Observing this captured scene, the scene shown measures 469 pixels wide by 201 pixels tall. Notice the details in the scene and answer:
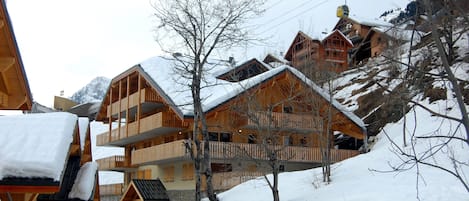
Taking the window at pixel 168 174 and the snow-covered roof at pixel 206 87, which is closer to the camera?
the snow-covered roof at pixel 206 87

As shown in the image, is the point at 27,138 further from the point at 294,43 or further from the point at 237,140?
the point at 294,43

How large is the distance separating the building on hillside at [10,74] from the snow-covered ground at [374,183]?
6914 mm

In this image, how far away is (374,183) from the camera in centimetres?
Result: 1620

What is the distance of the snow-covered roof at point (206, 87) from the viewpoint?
26334 millimetres

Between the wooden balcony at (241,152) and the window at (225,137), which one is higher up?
the window at (225,137)

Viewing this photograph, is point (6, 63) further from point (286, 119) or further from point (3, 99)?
point (286, 119)

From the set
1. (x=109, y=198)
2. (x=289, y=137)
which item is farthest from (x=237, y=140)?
(x=109, y=198)

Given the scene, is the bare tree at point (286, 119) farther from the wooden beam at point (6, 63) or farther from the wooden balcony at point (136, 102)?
the wooden beam at point (6, 63)

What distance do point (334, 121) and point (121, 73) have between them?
14.9 m

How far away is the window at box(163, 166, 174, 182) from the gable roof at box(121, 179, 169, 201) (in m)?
11.2

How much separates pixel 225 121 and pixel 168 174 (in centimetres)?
634

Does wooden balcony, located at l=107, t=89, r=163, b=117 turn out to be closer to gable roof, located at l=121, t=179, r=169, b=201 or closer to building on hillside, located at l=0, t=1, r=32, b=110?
gable roof, located at l=121, t=179, r=169, b=201

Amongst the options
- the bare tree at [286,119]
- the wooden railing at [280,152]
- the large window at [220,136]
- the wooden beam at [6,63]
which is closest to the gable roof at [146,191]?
the bare tree at [286,119]

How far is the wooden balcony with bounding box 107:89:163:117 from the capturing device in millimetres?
32438
